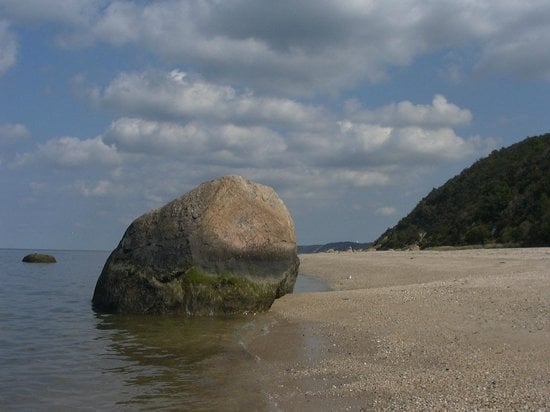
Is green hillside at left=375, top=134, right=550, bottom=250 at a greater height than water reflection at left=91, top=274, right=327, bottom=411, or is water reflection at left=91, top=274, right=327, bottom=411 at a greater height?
green hillside at left=375, top=134, right=550, bottom=250

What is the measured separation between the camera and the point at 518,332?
1048 centimetres

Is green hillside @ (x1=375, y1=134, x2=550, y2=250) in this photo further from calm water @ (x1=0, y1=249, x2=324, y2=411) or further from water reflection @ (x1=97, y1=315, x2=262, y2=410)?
calm water @ (x1=0, y1=249, x2=324, y2=411)

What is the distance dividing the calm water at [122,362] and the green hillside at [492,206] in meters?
30.1

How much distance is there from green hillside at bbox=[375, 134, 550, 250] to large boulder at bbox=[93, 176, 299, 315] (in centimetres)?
2582

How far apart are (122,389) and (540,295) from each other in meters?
9.61

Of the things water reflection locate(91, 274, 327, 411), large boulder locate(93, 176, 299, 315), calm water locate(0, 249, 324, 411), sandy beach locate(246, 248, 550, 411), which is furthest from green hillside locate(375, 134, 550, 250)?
calm water locate(0, 249, 324, 411)

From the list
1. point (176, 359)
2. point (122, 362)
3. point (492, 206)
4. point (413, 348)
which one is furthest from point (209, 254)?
point (492, 206)

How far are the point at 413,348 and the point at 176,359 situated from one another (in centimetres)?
458

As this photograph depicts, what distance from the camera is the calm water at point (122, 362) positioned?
868 cm

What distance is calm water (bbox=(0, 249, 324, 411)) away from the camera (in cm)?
868

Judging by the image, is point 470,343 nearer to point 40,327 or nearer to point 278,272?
point 278,272

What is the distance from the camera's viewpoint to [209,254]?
56.1ft

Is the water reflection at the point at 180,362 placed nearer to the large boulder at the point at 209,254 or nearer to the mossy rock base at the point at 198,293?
the mossy rock base at the point at 198,293

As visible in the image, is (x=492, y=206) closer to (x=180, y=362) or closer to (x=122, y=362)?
(x=180, y=362)
